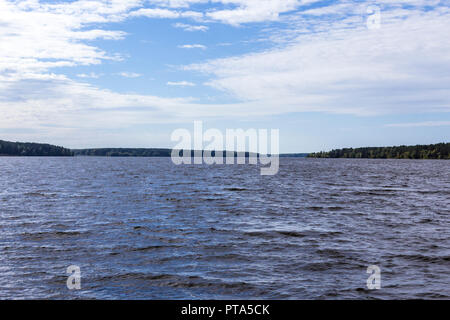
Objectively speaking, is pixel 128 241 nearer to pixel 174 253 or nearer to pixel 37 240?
pixel 174 253

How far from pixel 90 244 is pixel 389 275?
13666 millimetres

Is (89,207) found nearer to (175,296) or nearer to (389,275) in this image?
(175,296)

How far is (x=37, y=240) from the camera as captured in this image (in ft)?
67.8

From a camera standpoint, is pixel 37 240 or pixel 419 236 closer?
pixel 37 240

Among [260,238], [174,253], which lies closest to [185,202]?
[260,238]

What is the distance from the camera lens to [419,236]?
22562mm

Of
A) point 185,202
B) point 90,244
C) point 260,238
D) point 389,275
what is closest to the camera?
point 389,275
